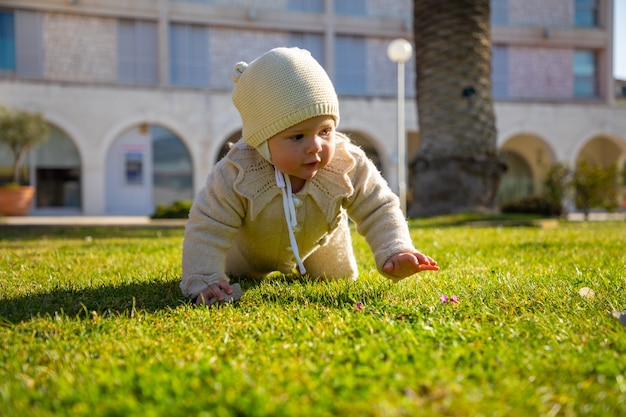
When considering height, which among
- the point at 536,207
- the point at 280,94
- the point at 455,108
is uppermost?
the point at 455,108

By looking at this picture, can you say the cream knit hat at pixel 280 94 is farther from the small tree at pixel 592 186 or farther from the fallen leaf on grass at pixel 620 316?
the small tree at pixel 592 186

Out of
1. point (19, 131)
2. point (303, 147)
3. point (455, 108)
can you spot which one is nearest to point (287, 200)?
point (303, 147)

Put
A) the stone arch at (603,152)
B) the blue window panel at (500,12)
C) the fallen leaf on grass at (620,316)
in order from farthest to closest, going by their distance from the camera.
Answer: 1. the stone arch at (603,152)
2. the blue window panel at (500,12)
3. the fallen leaf on grass at (620,316)

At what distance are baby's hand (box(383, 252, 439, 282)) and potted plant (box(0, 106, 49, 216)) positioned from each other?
16720 millimetres

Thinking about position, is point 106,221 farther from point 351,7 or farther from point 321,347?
point 351,7

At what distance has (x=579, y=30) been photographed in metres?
24.8

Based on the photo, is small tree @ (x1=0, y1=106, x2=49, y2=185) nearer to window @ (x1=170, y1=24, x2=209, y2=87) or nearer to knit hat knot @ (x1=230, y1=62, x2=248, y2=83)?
window @ (x1=170, y1=24, x2=209, y2=87)

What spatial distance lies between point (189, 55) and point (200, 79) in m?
0.94

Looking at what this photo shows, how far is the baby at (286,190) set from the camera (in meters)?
2.67

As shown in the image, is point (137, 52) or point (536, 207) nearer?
point (536, 207)

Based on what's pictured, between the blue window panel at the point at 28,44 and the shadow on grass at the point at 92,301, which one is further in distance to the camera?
the blue window panel at the point at 28,44

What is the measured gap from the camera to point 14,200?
16969 mm

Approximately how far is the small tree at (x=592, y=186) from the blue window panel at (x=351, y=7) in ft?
42.1

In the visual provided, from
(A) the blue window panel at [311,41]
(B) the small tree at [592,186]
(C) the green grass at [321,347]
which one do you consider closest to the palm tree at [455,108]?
(B) the small tree at [592,186]
